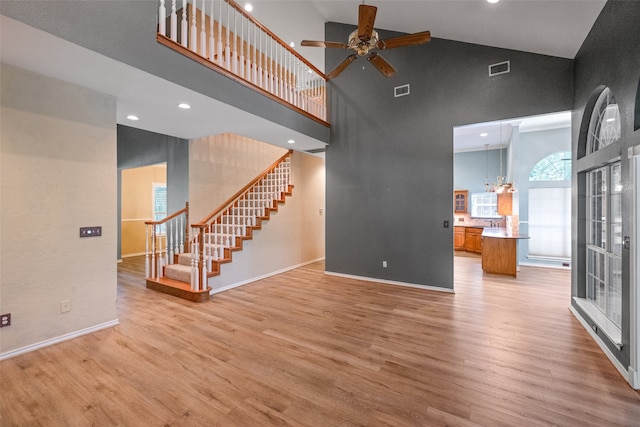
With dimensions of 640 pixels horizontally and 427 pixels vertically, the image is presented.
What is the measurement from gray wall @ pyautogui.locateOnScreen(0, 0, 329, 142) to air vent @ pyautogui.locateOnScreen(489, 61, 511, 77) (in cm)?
387

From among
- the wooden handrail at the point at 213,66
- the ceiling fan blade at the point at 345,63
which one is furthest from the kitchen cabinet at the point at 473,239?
the ceiling fan blade at the point at 345,63

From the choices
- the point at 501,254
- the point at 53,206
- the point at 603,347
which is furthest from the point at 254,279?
the point at 501,254

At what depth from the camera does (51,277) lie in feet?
9.21

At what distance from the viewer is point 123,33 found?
2443 mm

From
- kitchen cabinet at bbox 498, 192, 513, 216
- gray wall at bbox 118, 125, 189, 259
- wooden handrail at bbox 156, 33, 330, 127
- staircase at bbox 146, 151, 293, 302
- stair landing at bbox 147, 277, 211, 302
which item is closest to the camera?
wooden handrail at bbox 156, 33, 330, 127

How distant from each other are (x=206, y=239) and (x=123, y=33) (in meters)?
3.56

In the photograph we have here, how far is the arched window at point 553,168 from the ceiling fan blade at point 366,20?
6354 millimetres

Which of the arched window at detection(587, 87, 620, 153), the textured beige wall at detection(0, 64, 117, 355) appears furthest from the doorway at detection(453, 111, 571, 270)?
the textured beige wall at detection(0, 64, 117, 355)

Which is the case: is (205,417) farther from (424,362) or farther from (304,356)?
(424,362)

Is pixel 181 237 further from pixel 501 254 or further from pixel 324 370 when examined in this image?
pixel 501 254

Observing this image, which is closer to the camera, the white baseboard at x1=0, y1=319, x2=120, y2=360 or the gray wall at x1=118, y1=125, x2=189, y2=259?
the white baseboard at x1=0, y1=319, x2=120, y2=360

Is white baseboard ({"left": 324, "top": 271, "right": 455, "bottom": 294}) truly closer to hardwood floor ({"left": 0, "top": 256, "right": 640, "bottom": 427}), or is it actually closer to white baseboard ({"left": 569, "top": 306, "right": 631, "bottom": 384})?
hardwood floor ({"left": 0, "top": 256, "right": 640, "bottom": 427})

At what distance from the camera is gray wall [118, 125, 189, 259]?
5605 millimetres

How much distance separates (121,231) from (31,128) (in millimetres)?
5618
